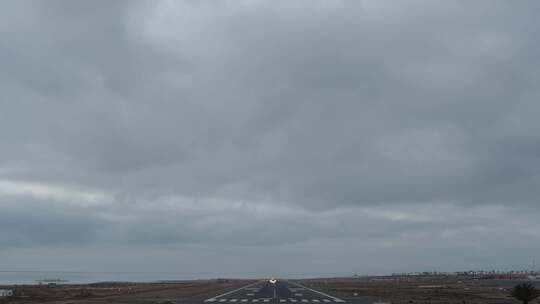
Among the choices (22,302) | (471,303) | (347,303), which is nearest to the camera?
(471,303)

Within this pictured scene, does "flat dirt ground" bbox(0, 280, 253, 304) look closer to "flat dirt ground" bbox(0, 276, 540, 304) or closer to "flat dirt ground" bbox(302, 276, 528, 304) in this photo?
"flat dirt ground" bbox(0, 276, 540, 304)

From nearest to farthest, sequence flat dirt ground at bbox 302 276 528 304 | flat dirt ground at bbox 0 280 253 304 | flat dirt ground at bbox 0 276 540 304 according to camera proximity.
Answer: flat dirt ground at bbox 302 276 528 304 < flat dirt ground at bbox 0 276 540 304 < flat dirt ground at bbox 0 280 253 304

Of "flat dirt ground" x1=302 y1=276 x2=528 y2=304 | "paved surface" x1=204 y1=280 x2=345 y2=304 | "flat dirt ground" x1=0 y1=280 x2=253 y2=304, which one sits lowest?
"flat dirt ground" x1=302 y1=276 x2=528 y2=304

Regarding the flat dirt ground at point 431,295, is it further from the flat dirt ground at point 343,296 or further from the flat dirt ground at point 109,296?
the flat dirt ground at point 109,296

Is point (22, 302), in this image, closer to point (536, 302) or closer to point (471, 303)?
point (471, 303)

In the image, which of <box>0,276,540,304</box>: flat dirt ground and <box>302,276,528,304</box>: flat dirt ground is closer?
<box>302,276,528,304</box>: flat dirt ground

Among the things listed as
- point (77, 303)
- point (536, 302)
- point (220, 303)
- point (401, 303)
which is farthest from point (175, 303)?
point (536, 302)

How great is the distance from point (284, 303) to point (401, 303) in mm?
12570

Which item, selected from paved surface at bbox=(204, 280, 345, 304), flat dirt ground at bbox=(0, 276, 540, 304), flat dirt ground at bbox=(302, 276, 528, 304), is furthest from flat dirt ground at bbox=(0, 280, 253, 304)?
flat dirt ground at bbox=(302, 276, 528, 304)

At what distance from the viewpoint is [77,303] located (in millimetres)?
69000

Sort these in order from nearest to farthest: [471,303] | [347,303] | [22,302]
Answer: [471,303] → [347,303] → [22,302]

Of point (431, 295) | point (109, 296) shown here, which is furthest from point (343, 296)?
point (109, 296)

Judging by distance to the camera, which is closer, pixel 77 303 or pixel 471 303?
pixel 471 303

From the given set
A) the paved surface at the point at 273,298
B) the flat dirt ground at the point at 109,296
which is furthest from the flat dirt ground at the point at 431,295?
the flat dirt ground at the point at 109,296
